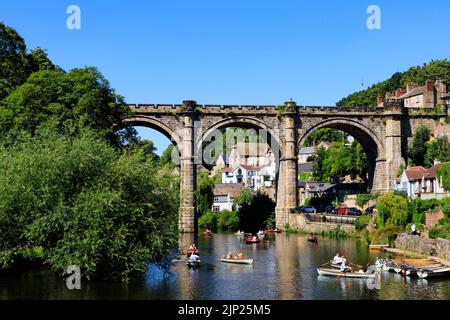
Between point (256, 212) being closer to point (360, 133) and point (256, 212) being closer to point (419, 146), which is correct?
point (360, 133)

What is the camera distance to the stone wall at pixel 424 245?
125 feet

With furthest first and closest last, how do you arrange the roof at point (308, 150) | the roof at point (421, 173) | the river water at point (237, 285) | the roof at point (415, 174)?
the roof at point (308, 150) < the roof at point (415, 174) < the roof at point (421, 173) < the river water at point (237, 285)

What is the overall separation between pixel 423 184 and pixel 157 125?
2815 cm

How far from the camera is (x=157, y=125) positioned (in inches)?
2650

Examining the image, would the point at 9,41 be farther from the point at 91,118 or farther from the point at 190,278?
the point at 190,278

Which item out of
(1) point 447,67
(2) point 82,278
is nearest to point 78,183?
(2) point 82,278

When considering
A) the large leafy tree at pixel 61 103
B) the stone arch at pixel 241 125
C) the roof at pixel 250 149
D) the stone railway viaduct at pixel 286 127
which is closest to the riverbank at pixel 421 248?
the large leafy tree at pixel 61 103

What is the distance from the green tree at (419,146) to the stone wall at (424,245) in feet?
90.4

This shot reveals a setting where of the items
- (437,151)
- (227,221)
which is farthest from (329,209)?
(227,221)

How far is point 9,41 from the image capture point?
49.8 m

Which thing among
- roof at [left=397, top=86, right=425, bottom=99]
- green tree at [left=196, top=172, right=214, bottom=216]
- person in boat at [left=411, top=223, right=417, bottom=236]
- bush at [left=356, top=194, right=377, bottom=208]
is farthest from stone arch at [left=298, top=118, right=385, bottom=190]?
person in boat at [left=411, top=223, right=417, bottom=236]

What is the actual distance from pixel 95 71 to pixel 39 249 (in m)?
14.5

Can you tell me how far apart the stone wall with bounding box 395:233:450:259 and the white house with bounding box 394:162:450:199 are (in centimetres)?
762

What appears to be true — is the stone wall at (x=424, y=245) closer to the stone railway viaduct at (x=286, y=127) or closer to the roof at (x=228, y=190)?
the stone railway viaduct at (x=286, y=127)
